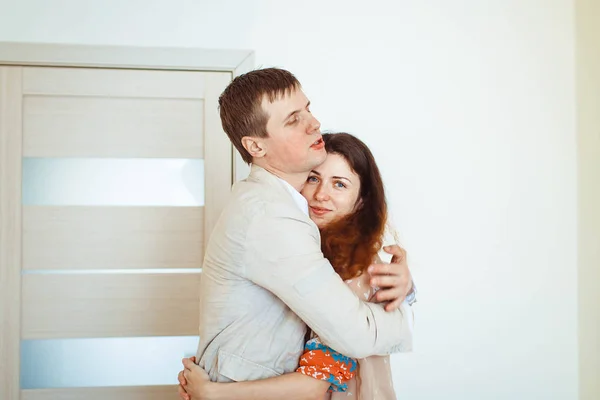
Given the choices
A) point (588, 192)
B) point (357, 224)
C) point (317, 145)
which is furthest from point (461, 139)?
point (317, 145)

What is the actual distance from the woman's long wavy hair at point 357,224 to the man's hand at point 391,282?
10 centimetres

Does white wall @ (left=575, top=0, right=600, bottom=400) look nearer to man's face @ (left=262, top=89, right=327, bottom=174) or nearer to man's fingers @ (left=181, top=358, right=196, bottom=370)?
man's face @ (left=262, top=89, right=327, bottom=174)

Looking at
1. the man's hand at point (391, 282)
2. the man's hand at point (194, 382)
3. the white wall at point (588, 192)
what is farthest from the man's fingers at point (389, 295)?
the white wall at point (588, 192)

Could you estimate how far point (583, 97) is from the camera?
267 cm

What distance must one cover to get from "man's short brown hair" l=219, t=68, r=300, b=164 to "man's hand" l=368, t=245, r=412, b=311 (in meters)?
0.45

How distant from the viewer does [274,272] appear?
138 cm

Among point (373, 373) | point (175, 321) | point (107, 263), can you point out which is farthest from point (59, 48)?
point (373, 373)

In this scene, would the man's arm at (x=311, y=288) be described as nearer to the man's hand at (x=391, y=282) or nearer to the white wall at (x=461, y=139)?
the man's hand at (x=391, y=282)

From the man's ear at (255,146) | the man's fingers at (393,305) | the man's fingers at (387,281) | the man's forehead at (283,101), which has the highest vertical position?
the man's forehead at (283,101)

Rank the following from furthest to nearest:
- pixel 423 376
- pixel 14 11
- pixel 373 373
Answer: pixel 423 376 → pixel 14 11 → pixel 373 373

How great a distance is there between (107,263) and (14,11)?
1072 mm

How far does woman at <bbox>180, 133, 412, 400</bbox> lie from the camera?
57.3 inches

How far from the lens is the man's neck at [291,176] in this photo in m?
1.60

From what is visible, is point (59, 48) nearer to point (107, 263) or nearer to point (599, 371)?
point (107, 263)
